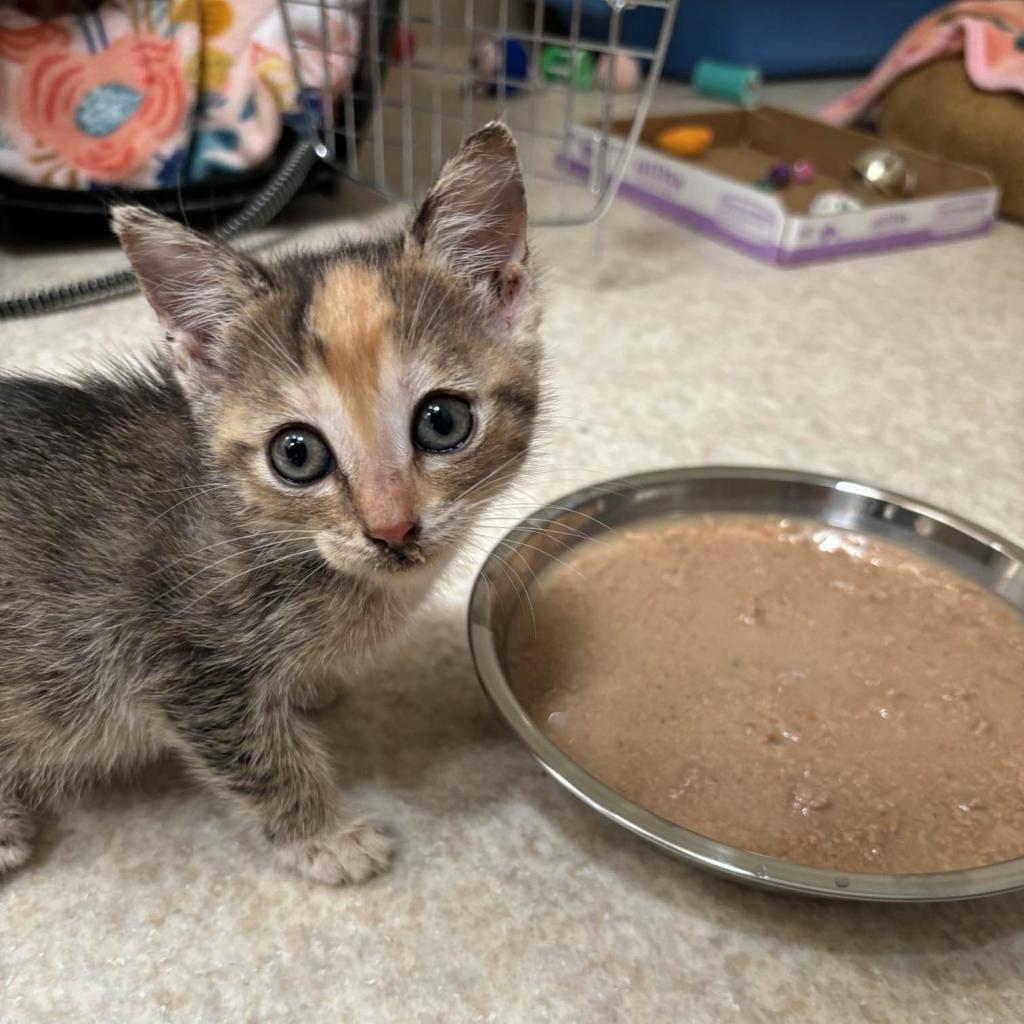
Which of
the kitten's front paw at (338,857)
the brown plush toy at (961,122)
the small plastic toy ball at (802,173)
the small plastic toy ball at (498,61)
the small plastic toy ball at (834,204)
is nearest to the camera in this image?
the kitten's front paw at (338,857)

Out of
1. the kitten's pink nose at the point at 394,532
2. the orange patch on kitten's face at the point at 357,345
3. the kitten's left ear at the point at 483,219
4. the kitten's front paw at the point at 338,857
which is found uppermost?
the kitten's left ear at the point at 483,219

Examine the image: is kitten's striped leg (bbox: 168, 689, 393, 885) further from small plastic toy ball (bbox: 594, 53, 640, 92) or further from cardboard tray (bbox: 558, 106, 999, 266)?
small plastic toy ball (bbox: 594, 53, 640, 92)

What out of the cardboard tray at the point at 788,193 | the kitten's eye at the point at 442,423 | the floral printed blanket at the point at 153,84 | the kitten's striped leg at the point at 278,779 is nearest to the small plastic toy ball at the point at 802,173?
the cardboard tray at the point at 788,193

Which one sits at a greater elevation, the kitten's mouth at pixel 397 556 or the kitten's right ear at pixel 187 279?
the kitten's right ear at pixel 187 279

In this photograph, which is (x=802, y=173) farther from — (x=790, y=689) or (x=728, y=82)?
(x=790, y=689)

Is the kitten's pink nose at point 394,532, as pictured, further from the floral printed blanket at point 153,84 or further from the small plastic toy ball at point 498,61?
the small plastic toy ball at point 498,61

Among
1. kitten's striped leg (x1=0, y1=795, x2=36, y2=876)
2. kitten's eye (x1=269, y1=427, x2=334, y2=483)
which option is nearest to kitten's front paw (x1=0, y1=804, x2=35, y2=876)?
kitten's striped leg (x1=0, y1=795, x2=36, y2=876)

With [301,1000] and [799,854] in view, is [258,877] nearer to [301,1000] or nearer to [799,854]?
[301,1000]
